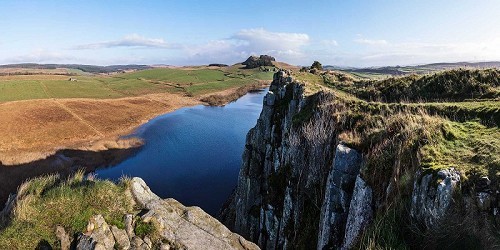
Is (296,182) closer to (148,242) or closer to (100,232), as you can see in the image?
(148,242)

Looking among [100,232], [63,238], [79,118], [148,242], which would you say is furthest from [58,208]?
[79,118]

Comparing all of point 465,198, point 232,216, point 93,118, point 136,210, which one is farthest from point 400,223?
point 93,118

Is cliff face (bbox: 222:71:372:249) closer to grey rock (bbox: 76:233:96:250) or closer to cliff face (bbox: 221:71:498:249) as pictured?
cliff face (bbox: 221:71:498:249)

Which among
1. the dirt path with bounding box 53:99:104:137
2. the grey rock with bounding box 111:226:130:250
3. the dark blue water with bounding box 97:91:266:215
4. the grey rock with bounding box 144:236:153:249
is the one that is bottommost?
the dark blue water with bounding box 97:91:266:215

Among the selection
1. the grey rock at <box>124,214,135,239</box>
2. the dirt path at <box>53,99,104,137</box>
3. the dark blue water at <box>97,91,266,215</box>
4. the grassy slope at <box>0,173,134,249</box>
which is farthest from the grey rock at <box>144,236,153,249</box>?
the dirt path at <box>53,99,104,137</box>

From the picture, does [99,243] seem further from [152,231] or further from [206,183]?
[206,183]

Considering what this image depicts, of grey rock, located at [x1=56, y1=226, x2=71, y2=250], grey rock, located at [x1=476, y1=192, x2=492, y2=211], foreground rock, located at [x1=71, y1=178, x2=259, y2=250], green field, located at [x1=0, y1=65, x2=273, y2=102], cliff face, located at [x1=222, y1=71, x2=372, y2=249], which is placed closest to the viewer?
grey rock, located at [x1=476, y1=192, x2=492, y2=211]
